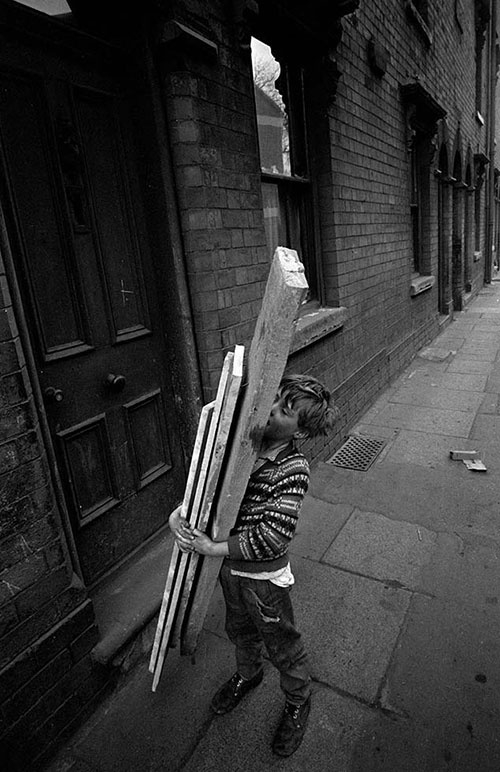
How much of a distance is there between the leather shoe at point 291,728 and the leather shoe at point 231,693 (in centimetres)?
21

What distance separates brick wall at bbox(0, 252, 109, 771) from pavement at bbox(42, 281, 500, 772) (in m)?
0.23

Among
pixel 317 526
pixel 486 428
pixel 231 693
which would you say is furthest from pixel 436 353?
pixel 231 693

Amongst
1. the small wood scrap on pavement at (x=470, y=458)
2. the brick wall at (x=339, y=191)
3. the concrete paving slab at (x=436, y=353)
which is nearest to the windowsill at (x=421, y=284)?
the brick wall at (x=339, y=191)

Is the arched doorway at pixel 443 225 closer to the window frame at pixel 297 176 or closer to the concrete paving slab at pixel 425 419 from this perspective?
the concrete paving slab at pixel 425 419

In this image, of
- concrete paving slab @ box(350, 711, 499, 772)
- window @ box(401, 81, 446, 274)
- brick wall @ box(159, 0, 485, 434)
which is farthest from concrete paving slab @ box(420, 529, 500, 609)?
window @ box(401, 81, 446, 274)

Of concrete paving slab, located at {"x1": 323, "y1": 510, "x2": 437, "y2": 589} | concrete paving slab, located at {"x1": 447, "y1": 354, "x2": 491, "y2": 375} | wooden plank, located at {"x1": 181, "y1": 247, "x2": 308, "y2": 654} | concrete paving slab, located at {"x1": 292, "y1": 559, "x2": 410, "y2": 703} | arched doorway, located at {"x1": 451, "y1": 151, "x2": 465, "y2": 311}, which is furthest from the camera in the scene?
arched doorway, located at {"x1": 451, "y1": 151, "x2": 465, "y2": 311}

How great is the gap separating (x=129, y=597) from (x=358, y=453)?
2.64 meters

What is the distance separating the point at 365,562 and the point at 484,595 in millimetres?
673

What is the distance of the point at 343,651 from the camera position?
2.24 m

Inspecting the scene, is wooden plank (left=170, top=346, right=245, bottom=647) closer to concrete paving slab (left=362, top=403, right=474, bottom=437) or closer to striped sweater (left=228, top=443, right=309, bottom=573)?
striped sweater (left=228, top=443, right=309, bottom=573)

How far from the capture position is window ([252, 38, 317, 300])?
146 inches

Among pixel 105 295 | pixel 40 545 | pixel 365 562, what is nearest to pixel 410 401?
pixel 365 562

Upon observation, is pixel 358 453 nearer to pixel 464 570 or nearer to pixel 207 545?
pixel 464 570

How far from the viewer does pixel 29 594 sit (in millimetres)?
1763
